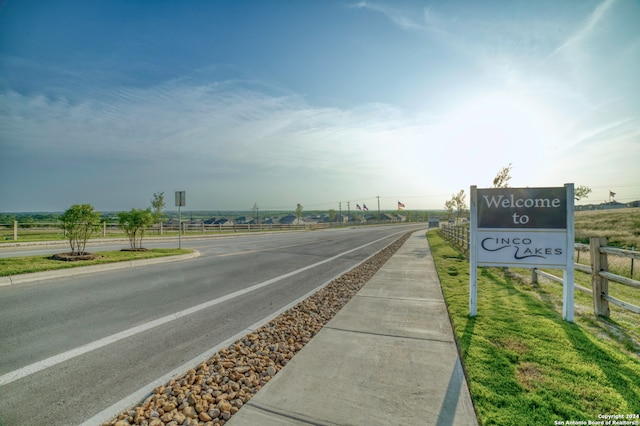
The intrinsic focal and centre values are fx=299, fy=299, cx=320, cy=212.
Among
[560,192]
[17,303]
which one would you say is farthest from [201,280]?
[560,192]

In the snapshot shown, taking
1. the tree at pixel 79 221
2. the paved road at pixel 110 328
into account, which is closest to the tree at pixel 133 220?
the tree at pixel 79 221

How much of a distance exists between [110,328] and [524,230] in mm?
6788

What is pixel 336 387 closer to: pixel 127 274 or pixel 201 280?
pixel 201 280

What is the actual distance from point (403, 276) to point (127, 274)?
308 inches

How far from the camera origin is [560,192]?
15.8 feet

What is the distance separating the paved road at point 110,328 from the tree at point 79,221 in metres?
2.89

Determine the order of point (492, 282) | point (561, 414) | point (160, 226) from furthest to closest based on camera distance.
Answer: point (160, 226)
point (492, 282)
point (561, 414)

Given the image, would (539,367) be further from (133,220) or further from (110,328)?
(133,220)

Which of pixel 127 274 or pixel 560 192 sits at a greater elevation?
pixel 560 192

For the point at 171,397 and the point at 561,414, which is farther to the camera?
the point at 171,397

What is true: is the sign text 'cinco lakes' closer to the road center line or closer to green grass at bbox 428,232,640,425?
green grass at bbox 428,232,640,425

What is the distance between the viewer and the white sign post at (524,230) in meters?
4.81

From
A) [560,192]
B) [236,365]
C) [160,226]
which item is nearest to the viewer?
[236,365]

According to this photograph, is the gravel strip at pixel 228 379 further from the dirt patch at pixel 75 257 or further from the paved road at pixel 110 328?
the dirt patch at pixel 75 257
